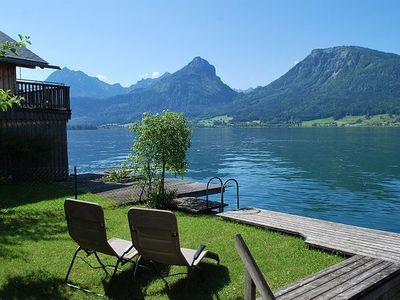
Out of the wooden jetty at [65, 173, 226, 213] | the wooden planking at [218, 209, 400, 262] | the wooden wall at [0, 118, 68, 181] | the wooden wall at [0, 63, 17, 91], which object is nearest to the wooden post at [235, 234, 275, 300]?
the wooden planking at [218, 209, 400, 262]

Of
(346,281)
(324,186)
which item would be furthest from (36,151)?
(324,186)

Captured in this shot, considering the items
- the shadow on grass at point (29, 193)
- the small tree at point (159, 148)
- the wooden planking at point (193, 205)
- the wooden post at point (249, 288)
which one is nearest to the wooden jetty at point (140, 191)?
the wooden planking at point (193, 205)

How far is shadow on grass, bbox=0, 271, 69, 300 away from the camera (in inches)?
245

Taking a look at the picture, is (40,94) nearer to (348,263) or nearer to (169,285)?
(169,285)

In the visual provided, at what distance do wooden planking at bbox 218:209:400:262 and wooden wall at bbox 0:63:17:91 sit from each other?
42.1 ft

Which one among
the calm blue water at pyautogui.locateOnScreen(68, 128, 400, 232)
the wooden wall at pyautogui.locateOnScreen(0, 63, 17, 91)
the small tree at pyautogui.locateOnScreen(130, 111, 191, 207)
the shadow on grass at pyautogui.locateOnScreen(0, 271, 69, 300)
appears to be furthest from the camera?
the calm blue water at pyautogui.locateOnScreen(68, 128, 400, 232)

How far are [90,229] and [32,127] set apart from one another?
1521 cm

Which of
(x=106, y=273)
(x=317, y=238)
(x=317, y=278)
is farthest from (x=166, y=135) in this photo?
(x=317, y=278)

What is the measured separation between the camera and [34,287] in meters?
6.57

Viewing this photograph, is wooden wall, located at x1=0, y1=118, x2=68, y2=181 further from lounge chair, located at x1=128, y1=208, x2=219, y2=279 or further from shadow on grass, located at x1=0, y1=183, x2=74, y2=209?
lounge chair, located at x1=128, y1=208, x2=219, y2=279

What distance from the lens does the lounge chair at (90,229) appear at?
651 cm

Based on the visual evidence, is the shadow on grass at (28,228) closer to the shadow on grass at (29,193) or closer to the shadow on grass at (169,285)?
the shadow on grass at (29,193)

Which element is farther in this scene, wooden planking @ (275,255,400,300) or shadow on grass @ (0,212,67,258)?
shadow on grass @ (0,212,67,258)

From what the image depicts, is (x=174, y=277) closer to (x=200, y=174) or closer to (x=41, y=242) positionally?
(x=41, y=242)
